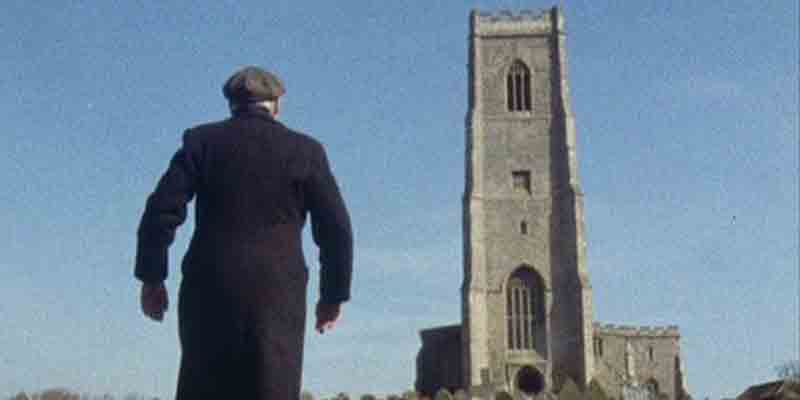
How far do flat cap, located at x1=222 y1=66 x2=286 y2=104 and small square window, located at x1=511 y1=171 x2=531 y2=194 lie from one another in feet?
165

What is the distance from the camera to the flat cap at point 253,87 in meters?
5.40

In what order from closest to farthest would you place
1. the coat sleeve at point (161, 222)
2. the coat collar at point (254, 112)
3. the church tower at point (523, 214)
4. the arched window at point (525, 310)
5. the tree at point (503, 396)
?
the coat sleeve at point (161, 222), the coat collar at point (254, 112), the tree at point (503, 396), the church tower at point (523, 214), the arched window at point (525, 310)

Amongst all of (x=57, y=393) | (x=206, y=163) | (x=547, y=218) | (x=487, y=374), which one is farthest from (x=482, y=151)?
(x=206, y=163)

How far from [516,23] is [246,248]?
54.3 metres

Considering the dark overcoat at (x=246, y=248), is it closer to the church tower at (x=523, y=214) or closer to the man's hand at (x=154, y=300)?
the man's hand at (x=154, y=300)

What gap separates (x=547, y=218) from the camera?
180 feet

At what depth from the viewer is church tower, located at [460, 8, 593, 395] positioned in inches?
2080

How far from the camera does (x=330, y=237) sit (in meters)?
5.23

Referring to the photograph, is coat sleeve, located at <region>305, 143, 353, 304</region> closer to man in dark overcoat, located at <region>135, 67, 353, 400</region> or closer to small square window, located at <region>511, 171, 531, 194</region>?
man in dark overcoat, located at <region>135, 67, 353, 400</region>

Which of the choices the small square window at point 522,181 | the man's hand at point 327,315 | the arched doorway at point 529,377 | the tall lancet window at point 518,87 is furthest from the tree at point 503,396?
the tall lancet window at point 518,87

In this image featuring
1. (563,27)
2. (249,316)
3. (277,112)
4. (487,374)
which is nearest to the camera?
(249,316)

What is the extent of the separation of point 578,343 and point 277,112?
4818cm

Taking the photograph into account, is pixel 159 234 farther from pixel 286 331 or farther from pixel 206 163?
A: pixel 286 331

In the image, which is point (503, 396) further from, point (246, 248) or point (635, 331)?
point (635, 331)
